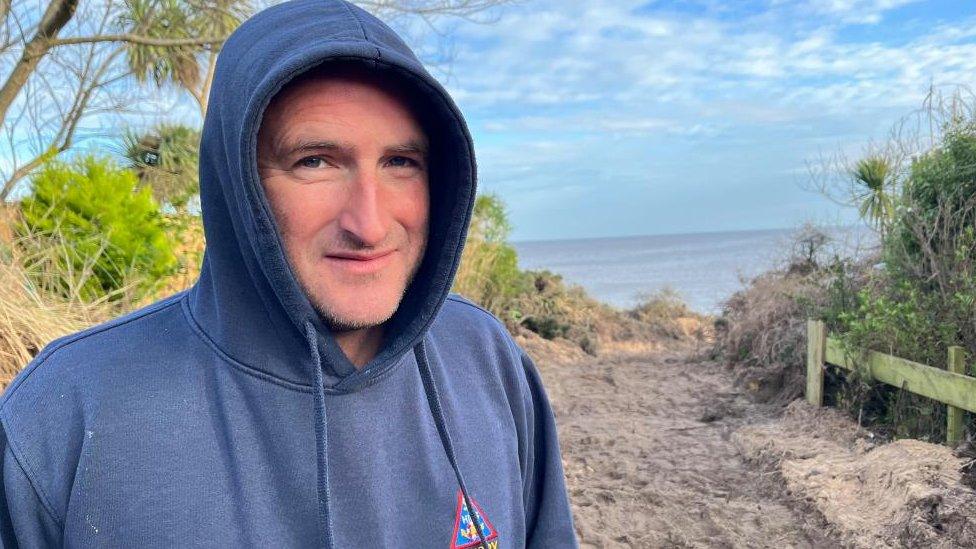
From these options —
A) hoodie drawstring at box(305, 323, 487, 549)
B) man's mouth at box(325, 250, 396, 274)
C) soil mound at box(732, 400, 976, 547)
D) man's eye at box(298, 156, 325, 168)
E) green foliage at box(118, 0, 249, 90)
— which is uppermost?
green foliage at box(118, 0, 249, 90)

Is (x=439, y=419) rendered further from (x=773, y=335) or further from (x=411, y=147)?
(x=773, y=335)

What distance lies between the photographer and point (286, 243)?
1501mm

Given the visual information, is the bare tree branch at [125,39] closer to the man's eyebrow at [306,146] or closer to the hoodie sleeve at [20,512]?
the man's eyebrow at [306,146]

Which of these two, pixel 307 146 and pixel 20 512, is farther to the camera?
pixel 307 146

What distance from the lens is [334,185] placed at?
1.50 meters

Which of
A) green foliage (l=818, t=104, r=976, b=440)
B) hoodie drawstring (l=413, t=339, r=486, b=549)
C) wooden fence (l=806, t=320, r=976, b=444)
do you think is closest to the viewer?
hoodie drawstring (l=413, t=339, r=486, b=549)

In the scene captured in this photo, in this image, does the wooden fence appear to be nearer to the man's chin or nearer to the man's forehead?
the man's chin

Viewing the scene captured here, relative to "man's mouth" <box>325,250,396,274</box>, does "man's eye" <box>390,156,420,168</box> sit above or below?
above

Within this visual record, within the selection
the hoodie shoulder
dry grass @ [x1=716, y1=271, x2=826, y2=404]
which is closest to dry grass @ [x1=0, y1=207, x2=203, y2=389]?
the hoodie shoulder

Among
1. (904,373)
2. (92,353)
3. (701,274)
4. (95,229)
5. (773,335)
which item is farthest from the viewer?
(701,274)

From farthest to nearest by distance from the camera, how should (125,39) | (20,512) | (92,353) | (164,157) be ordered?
(164,157), (125,39), (92,353), (20,512)

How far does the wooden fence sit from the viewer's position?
18.5 ft

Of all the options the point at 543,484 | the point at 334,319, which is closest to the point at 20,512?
the point at 334,319

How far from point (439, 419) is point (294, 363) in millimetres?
333
